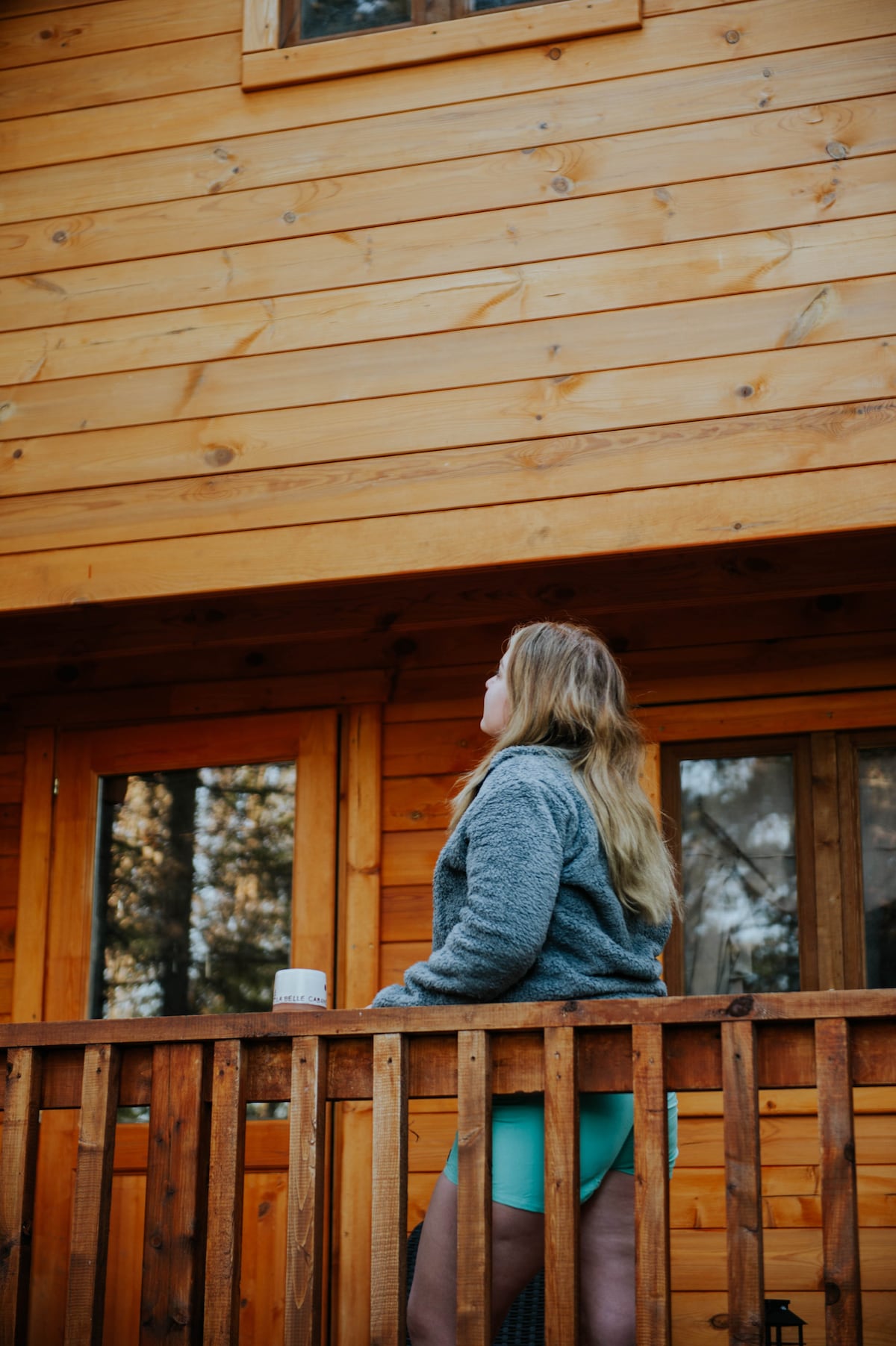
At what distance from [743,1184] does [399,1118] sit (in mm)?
563

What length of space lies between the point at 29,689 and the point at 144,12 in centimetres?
222

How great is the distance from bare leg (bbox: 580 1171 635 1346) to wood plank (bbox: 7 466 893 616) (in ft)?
5.66

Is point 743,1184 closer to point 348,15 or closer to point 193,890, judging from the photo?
point 193,890

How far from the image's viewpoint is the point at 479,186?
4.18 metres

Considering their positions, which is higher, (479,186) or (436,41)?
(436,41)

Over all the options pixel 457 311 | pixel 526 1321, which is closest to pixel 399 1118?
pixel 526 1321

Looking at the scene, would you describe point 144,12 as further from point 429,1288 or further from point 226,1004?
point 429,1288

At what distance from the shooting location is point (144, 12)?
471cm

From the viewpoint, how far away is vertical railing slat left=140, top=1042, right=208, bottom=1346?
8.20 ft

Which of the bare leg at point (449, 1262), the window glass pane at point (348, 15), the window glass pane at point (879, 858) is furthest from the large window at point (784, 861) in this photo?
the window glass pane at point (348, 15)

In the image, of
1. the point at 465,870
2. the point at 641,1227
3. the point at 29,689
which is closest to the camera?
the point at 641,1227

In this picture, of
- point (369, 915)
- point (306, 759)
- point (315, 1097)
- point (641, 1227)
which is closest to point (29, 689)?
point (306, 759)

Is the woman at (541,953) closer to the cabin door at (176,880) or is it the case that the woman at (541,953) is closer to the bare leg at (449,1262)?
the bare leg at (449,1262)

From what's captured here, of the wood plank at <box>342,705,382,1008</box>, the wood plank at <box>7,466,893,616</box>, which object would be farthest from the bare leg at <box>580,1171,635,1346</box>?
the wood plank at <box>342,705,382,1008</box>
